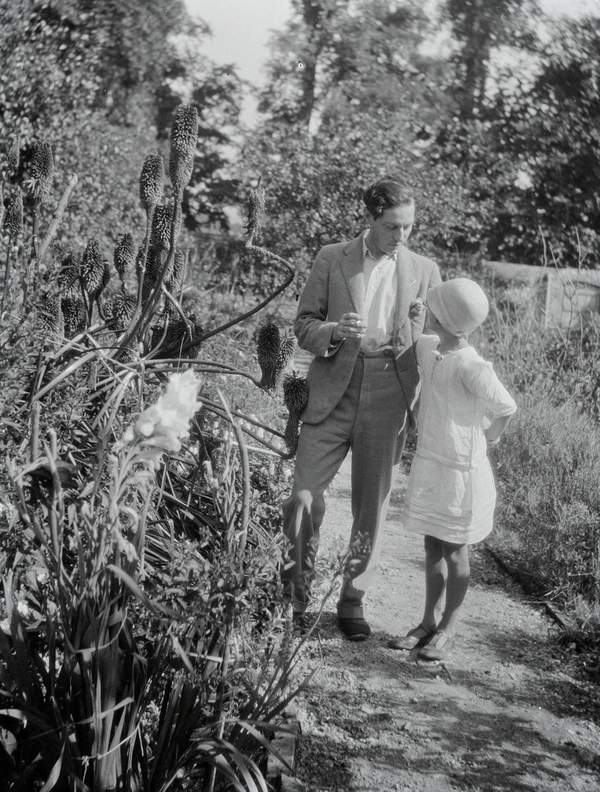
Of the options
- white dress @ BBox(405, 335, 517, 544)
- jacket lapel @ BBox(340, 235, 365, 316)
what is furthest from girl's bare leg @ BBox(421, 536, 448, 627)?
jacket lapel @ BBox(340, 235, 365, 316)

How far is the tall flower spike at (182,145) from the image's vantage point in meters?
2.56

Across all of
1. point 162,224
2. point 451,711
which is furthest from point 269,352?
point 451,711

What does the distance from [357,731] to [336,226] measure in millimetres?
8968

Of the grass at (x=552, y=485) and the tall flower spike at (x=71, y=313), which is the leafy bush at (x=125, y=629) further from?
the grass at (x=552, y=485)

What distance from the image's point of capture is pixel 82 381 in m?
2.88

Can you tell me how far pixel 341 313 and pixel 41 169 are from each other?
1316mm

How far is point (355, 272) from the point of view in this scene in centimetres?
359

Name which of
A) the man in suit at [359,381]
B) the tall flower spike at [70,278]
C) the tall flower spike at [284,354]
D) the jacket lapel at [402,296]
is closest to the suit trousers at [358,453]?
the man in suit at [359,381]

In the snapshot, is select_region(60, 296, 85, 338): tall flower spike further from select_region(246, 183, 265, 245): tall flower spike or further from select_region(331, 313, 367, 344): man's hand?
select_region(331, 313, 367, 344): man's hand

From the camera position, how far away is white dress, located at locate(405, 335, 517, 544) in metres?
3.40

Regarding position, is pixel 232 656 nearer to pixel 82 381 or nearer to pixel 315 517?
pixel 82 381

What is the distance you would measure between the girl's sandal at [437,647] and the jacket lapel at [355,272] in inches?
53.2

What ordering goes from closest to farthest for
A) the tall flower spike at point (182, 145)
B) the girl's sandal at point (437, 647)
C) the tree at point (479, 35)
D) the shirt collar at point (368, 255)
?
the tall flower spike at point (182, 145)
the girl's sandal at point (437, 647)
the shirt collar at point (368, 255)
the tree at point (479, 35)

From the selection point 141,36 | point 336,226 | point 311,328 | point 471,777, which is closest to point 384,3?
point 141,36
